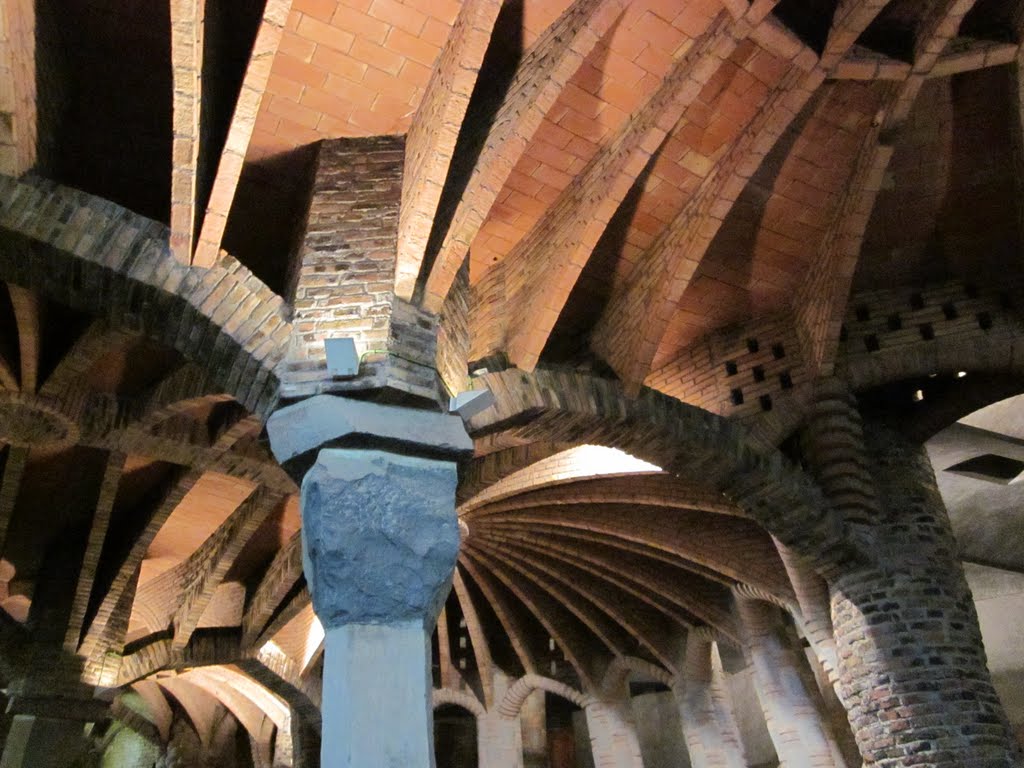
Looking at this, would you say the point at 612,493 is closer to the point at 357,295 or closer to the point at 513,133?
the point at 513,133

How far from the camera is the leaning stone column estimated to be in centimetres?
383

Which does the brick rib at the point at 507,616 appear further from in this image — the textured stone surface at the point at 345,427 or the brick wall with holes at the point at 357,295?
the textured stone surface at the point at 345,427

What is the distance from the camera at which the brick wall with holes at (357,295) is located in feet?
15.2

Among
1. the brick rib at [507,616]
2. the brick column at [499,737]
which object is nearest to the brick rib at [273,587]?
the brick rib at [507,616]

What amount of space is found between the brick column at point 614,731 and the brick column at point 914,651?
5.67m

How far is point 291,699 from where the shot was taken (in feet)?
40.9

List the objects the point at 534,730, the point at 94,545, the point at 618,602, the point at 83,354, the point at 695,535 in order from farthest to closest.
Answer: the point at 534,730 → the point at 618,602 → the point at 695,535 → the point at 94,545 → the point at 83,354

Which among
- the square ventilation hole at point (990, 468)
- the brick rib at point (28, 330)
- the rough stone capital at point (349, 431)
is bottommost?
the rough stone capital at point (349, 431)

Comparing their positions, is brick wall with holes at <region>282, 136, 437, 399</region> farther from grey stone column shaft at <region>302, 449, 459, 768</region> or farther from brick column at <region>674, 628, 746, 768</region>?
brick column at <region>674, 628, 746, 768</region>

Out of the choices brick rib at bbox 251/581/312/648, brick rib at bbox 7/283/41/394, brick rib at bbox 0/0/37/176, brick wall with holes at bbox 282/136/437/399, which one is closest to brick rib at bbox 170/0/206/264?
brick wall with holes at bbox 282/136/437/399

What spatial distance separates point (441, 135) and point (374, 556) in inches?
95.1

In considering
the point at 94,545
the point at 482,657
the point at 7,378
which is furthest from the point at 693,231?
the point at 482,657

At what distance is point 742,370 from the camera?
27.2 ft

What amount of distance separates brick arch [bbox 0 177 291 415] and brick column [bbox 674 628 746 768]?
8610 millimetres
